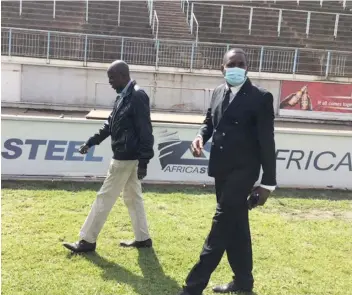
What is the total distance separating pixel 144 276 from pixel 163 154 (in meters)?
3.65

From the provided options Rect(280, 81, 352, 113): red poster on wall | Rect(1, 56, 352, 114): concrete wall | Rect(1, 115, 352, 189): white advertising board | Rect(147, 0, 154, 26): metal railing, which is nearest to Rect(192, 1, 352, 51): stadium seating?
Rect(147, 0, 154, 26): metal railing

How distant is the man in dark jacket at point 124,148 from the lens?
441cm

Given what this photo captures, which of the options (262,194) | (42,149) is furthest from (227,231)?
(42,149)

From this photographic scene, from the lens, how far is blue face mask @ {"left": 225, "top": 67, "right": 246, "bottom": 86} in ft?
11.6

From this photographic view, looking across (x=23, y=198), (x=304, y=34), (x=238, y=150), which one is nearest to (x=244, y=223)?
(x=238, y=150)

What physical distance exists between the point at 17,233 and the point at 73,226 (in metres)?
Answer: 0.66

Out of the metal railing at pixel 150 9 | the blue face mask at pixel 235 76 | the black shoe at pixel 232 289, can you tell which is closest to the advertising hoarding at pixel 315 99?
the metal railing at pixel 150 9

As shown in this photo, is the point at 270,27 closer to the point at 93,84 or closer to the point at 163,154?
the point at 93,84

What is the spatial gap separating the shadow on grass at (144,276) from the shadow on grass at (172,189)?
2.63 metres

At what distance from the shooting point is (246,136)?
3.57m

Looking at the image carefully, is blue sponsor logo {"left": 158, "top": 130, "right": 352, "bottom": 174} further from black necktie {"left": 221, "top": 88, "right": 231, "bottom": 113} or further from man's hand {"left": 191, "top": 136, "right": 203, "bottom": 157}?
black necktie {"left": 221, "top": 88, "right": 231, "bottom": 113}

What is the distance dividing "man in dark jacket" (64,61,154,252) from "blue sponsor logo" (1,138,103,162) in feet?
9.61

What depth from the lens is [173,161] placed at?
25.5 feet

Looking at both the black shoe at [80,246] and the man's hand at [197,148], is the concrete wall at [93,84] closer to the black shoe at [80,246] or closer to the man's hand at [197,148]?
the black shoe at [80,246]
